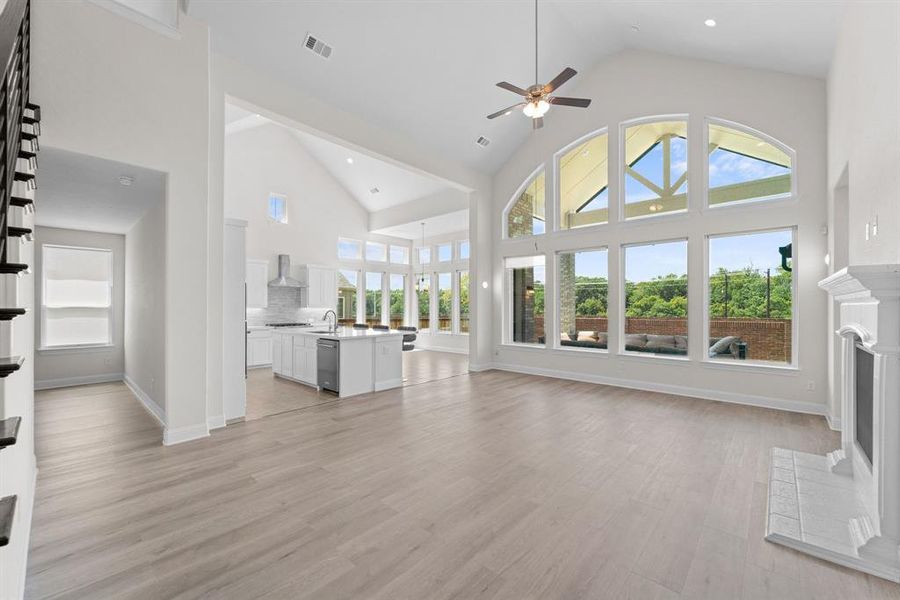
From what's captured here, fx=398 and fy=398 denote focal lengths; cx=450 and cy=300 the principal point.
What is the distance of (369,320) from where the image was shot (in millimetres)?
11852

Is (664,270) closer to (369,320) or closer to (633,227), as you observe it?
(633,227)

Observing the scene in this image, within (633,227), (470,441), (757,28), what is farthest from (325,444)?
(757,28)

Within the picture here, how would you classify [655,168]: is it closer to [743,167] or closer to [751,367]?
[743,167]

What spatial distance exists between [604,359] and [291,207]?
787cm

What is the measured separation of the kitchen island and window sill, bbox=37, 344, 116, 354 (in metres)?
2.84

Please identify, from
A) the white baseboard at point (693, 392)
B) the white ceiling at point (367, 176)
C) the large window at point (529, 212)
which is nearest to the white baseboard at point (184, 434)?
the white baseboard at point (693, 392)

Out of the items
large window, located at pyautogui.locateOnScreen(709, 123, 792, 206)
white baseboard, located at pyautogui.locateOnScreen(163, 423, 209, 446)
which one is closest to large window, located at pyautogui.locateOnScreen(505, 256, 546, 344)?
large window, located at pyautogui.locateOnScreen(709, 123, 792, 206)

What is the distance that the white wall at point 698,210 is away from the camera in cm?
496

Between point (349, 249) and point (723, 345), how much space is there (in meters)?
8.95

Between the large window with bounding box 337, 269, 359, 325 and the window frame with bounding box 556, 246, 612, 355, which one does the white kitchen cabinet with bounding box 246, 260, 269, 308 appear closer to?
the large window with bounding box 337, 269, 359, 325

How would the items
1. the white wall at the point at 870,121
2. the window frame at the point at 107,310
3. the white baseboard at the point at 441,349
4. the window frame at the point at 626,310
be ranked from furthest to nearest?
the white baseboard at the point at 441,349 < the window frame at the point at 107,310 < the window frame at the point at 626,310 < the white wall at the point at 870,121

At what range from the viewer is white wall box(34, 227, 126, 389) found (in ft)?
20.2

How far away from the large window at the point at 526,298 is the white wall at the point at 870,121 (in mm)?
4485

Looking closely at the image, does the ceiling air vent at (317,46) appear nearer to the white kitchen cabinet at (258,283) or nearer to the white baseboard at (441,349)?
the white kitchen cabinet at (258,283)
